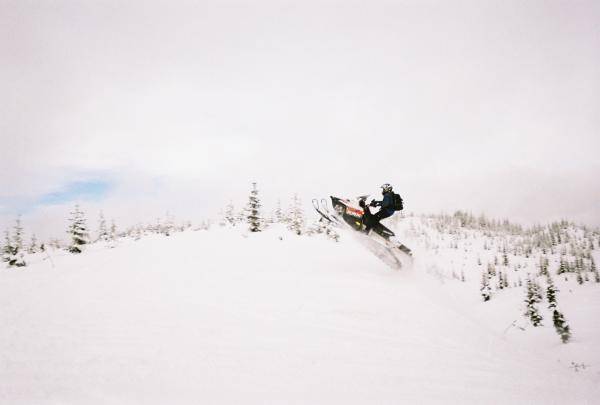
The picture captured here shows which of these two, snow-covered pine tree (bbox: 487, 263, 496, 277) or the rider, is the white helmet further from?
snow-covered pine tree (bbox: 487, 263, 496, 277)

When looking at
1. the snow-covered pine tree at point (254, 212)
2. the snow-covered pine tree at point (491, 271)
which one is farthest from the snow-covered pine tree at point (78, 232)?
the snow-covered pine tree at point (491, 271)

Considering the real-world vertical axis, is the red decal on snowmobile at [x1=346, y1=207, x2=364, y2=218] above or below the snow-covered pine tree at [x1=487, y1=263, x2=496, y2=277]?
above

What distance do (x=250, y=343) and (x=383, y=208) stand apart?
29.3 ft

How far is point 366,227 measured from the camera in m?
12.4

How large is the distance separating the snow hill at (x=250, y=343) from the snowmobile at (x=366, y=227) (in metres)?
3.14

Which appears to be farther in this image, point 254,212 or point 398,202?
point 254,212

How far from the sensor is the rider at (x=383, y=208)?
11.4 m

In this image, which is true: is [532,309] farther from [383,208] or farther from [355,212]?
[355,212]

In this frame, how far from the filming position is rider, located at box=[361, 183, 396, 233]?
11.4 meters

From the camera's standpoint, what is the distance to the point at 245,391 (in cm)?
291

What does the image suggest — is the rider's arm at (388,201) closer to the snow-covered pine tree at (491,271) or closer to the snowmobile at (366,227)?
the snowmobile at (366,227)

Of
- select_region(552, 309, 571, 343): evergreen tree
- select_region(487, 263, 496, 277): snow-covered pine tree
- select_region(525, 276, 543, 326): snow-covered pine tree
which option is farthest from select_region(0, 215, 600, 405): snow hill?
select_region(487, 263, 496, 277): snow-covered pine tree

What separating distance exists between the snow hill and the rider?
3666 mm

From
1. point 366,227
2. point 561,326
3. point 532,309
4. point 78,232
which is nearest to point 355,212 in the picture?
point 366,227
